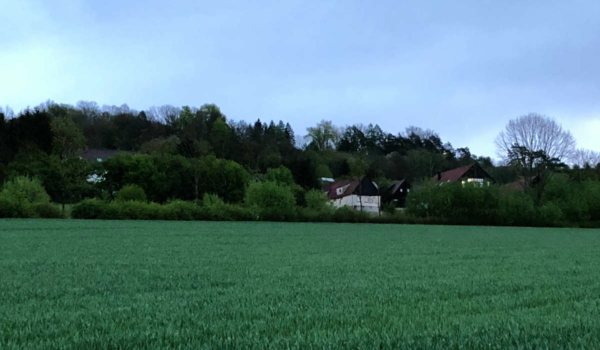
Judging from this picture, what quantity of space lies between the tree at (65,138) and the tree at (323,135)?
4424cm

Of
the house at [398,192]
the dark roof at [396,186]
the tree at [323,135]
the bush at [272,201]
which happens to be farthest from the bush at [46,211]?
the tree at [323,135]

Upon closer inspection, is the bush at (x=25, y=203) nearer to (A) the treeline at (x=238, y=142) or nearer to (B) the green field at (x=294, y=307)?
(A) the treeline at (x=238, y=142)

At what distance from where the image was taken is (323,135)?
88125mm

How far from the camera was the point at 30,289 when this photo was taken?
17.0 ft

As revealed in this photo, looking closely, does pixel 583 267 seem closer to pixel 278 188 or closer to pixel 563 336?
pixel 563 336

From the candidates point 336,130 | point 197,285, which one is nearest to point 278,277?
point 197,285

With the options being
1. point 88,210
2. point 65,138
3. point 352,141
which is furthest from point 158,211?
point 352,141

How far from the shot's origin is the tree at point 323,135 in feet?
289

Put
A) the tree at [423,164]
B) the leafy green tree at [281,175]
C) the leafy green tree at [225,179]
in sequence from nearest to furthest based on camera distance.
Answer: the leafy green tree at [225,179] → the leafy green tree at [281,175] → the tree at [423,164]

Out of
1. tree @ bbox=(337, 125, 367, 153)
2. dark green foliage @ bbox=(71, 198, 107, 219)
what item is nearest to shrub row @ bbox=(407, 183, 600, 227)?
dark green foliage @ bbox=(71, 198, 107, 219)

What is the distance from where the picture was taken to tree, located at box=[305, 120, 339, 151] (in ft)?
289

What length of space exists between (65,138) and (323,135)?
47714 millimetres

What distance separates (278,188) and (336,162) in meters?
43.6

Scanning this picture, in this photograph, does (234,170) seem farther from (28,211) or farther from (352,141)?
(352,141)
